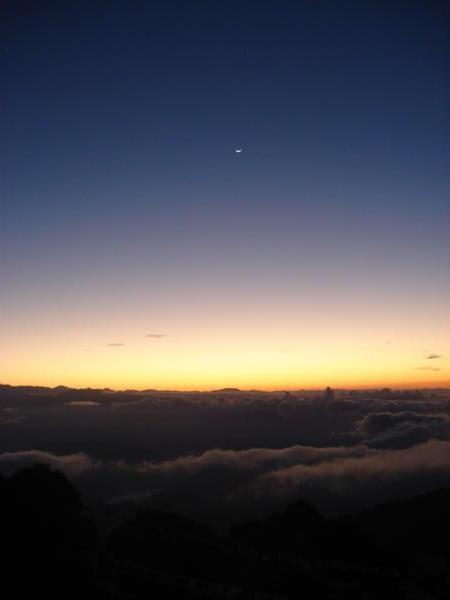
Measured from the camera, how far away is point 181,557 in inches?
1243

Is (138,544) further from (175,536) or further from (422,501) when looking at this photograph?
(422,501)

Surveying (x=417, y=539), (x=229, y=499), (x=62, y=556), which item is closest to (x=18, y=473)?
(x=62, y=556)

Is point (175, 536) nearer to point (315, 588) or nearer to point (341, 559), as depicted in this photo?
point (341, 559)

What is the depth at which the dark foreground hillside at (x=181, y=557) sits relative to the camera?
19.2 meters

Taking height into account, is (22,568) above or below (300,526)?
above

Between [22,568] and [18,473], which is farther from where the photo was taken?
[18,473]

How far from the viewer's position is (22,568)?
18.8 m

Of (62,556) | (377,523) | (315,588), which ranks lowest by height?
(377,523)

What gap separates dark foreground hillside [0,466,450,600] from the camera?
19172 millimetres

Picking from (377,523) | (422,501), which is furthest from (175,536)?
(422,501)

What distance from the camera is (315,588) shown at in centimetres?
2278

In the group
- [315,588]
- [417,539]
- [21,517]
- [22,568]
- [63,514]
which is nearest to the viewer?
[22,568]

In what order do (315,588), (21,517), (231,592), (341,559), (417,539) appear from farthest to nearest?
(417,539), (341,559), (21,517), (315,588), (231,592)

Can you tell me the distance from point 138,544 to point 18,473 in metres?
10.1
